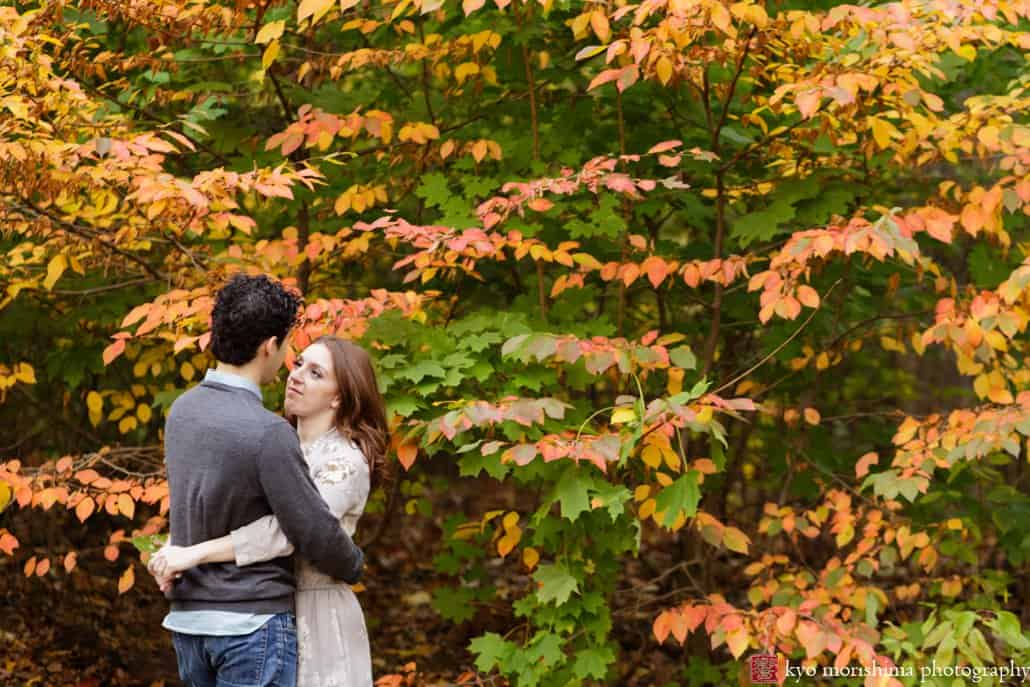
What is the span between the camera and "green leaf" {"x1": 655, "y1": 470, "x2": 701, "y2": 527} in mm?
3842

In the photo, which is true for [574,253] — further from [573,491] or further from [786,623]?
[786,623]

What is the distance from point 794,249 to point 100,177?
2611 millimetres

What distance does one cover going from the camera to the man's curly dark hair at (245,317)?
279 centimetres

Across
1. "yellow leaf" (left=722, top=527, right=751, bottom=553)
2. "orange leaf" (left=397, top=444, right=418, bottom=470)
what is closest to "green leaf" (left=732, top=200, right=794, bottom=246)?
"yellow leaf" (left=722, top=527, right=751, bottom=553)

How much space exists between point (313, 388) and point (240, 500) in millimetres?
573

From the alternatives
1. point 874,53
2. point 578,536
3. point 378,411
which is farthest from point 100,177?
point 874,53

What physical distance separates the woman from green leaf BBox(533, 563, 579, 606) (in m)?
1.28

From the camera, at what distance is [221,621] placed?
9.05 ft

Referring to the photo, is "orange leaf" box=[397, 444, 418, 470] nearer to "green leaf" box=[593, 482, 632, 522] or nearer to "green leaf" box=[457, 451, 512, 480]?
"green leaf" box=[457, 451, 512, 480]

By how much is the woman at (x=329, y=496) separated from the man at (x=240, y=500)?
53 mm

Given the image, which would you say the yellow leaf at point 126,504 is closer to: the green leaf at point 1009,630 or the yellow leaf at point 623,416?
the yellow leaf at point 623,416

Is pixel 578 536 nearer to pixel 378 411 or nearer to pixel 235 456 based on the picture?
→ pixel 378 411

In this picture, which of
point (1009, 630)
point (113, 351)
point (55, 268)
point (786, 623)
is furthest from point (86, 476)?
point (1009, 630)

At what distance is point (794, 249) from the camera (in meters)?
4.24
